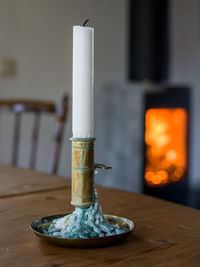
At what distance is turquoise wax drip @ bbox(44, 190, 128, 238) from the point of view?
1.92 feet

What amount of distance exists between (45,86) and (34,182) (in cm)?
223

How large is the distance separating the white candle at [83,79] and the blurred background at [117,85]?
253cm

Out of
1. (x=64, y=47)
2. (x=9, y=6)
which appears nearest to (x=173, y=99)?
(x=64, y=47)

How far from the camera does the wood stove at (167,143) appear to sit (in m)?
3.41

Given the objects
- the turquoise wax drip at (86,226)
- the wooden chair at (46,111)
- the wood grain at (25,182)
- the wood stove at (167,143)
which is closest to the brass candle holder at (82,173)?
the turquoise wax drip at (86,226)

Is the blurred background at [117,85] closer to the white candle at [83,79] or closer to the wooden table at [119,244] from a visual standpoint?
the wooden table at [119,244]

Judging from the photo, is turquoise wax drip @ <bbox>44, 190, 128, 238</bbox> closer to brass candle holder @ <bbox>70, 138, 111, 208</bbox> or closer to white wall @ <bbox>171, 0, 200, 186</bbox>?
brass candle holder @ <bbox>70, 138, 111, 208</bbox>

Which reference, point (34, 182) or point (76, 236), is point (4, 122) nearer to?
point (34, 182)

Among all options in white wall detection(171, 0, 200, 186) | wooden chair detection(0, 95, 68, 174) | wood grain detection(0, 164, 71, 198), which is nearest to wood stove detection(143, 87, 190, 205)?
white wall detection(171, 0, 200, 186)

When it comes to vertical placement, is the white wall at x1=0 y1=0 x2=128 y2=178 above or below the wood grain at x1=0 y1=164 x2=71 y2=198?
above

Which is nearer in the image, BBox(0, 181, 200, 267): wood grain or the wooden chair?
BBox(0, 181, 200, 267): wood grain

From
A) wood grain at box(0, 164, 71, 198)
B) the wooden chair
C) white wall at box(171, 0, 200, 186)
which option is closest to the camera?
wood grain at box(0, 164, 71, 198)

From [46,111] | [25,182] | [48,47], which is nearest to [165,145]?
[48,47]

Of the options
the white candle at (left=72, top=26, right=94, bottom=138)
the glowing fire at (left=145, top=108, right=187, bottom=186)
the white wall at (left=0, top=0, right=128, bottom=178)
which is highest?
the white wall at (left=0, top=0, right=128, bottom=178)
